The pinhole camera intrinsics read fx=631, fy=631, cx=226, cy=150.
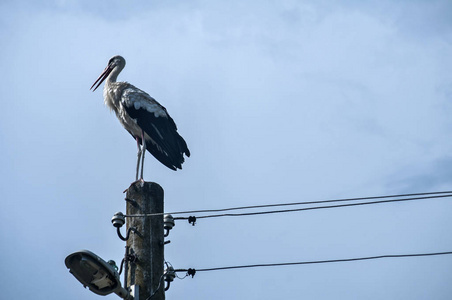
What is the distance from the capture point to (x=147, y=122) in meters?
8.77

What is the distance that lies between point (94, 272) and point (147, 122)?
188 inches

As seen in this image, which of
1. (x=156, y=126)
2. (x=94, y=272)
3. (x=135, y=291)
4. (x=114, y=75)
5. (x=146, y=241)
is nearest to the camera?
(x=94, y=272)

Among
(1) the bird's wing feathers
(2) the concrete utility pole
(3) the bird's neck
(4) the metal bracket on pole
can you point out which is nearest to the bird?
(1) the bird's wing feathers

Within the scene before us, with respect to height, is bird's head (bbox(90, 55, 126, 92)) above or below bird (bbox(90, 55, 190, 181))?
above

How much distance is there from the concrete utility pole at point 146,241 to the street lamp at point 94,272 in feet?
0.84

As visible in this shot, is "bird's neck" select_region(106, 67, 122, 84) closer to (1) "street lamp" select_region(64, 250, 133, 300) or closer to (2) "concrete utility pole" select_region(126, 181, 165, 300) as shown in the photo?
(2) "concrete utility pole" select_region(126, 181, 165, 300)

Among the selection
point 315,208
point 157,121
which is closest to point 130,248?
point 315,208

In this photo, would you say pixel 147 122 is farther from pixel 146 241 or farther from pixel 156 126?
pixel 146 241

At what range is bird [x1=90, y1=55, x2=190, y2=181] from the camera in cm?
850

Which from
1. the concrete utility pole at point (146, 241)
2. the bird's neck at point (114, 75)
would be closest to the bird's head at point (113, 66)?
the bird's neck at point (114, 75)

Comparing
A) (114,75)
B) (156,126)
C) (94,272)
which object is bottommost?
(94,272)

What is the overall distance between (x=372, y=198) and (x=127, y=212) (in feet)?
6.48

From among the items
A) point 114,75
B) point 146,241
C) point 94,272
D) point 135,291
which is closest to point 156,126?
point 114,75

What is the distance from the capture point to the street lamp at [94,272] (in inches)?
160
